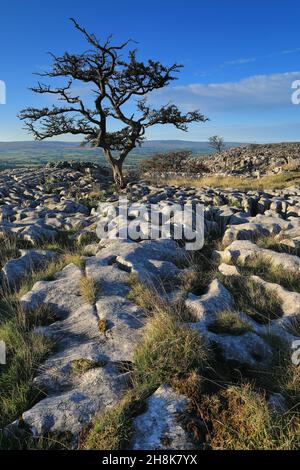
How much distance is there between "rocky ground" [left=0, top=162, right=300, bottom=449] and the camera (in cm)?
354

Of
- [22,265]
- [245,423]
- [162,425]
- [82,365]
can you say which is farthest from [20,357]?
[22,265]

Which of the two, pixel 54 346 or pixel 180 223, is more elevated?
pixel 180 223

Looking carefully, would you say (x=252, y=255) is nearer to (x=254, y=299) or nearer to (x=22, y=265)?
(x=254, y=299)

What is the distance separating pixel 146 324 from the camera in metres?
5.05

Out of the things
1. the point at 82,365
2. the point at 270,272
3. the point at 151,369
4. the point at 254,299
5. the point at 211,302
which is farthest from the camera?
the point at 270,272

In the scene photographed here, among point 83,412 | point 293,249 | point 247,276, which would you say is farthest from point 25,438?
point 293,249

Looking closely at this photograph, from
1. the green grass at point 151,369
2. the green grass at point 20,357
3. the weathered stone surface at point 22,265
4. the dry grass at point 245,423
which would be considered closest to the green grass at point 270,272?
the green grass at point 151,369

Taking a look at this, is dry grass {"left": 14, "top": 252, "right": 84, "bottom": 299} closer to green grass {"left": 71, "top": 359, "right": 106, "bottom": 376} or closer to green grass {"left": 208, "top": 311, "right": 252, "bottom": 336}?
green grass {"left": 71, "top": 359, "right": 106, "bottom": 376}

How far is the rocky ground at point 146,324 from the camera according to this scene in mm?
3535

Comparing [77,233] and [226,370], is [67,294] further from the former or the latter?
[77,233]

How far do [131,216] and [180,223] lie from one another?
1.96 metres

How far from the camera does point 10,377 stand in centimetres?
416

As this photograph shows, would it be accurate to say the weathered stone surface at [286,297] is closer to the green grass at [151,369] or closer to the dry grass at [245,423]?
the green grass at [151,369]

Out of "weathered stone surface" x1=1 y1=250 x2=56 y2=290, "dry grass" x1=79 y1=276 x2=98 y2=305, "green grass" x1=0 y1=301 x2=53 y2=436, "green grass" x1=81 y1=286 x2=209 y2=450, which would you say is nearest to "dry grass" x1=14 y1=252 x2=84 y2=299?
"weathered stone surface" x1=1 y1=250 x2=56 y2=290
